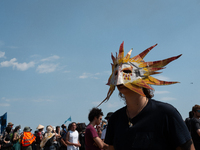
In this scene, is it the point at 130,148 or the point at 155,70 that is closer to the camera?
the point at 130,148

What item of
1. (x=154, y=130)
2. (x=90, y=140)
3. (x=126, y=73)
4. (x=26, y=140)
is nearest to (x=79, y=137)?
(x=26, y=140)

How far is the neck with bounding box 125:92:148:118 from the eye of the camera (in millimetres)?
2442

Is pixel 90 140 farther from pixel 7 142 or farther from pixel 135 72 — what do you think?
pixel 7 142

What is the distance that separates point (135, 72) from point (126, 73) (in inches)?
3.8

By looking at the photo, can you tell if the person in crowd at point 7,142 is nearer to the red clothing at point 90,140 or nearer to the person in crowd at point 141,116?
the red clothing at point 90,140

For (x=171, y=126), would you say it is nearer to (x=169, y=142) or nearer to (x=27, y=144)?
(x=169, y=142)

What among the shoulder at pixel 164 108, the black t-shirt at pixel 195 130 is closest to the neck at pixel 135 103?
the shoulder at pixel 164 108

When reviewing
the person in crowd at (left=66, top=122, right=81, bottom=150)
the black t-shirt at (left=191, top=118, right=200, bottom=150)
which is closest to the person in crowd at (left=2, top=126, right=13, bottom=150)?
the person in crowd at (left=66, top=122, right=81, bottom=150)

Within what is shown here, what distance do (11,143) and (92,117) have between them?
19.3ft

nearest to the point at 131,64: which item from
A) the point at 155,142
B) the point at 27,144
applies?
the point at 155,142

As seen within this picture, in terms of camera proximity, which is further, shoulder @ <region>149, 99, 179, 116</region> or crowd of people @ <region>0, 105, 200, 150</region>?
crowd of people @ <region>0, 105, 200, 150</region>

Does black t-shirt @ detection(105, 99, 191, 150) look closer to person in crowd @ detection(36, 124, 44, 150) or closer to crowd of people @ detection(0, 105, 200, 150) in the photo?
crowd of people @ detection(0, 105, 200, 150)

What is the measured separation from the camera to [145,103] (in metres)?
2.45

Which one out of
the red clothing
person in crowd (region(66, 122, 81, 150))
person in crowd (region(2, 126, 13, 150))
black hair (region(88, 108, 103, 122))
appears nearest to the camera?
the red clothing
